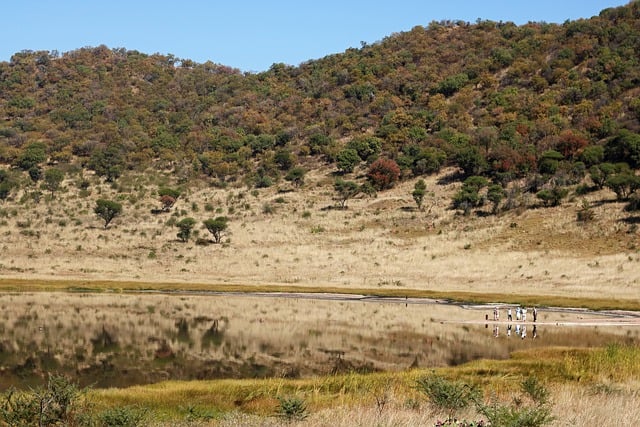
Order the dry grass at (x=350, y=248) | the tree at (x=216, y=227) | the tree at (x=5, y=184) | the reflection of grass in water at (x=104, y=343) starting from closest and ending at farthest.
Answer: the reflection of grass in water at (x=104, y=343)
the dry grass at (x=350, y=248)
the tree at (x=216, y=227)
the tree at (x=5, y=184)

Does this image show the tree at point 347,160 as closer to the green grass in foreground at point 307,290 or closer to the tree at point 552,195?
the tree at point 552,195

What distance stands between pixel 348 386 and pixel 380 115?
397 ft

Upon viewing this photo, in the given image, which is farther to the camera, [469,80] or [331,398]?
[469,80]

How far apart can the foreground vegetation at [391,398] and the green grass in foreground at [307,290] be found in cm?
2556

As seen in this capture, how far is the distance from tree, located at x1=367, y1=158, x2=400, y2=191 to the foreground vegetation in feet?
251

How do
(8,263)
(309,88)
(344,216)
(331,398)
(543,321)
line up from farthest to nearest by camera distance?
1. (309,88)
2. (344,216)
3. (8,263)
4. (543,321)
5. (331,398)

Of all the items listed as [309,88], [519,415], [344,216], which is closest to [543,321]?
[519,415]

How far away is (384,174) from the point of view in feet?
345

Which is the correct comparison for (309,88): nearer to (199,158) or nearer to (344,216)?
(199,158)

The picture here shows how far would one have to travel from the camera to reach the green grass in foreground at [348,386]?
60.7 feet

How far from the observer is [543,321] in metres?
41.3

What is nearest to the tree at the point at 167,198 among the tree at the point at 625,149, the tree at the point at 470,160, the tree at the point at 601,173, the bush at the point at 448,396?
the tree at the point at 470,160

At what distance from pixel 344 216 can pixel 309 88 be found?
3026 inches

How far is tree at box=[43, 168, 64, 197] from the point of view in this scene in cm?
11135
